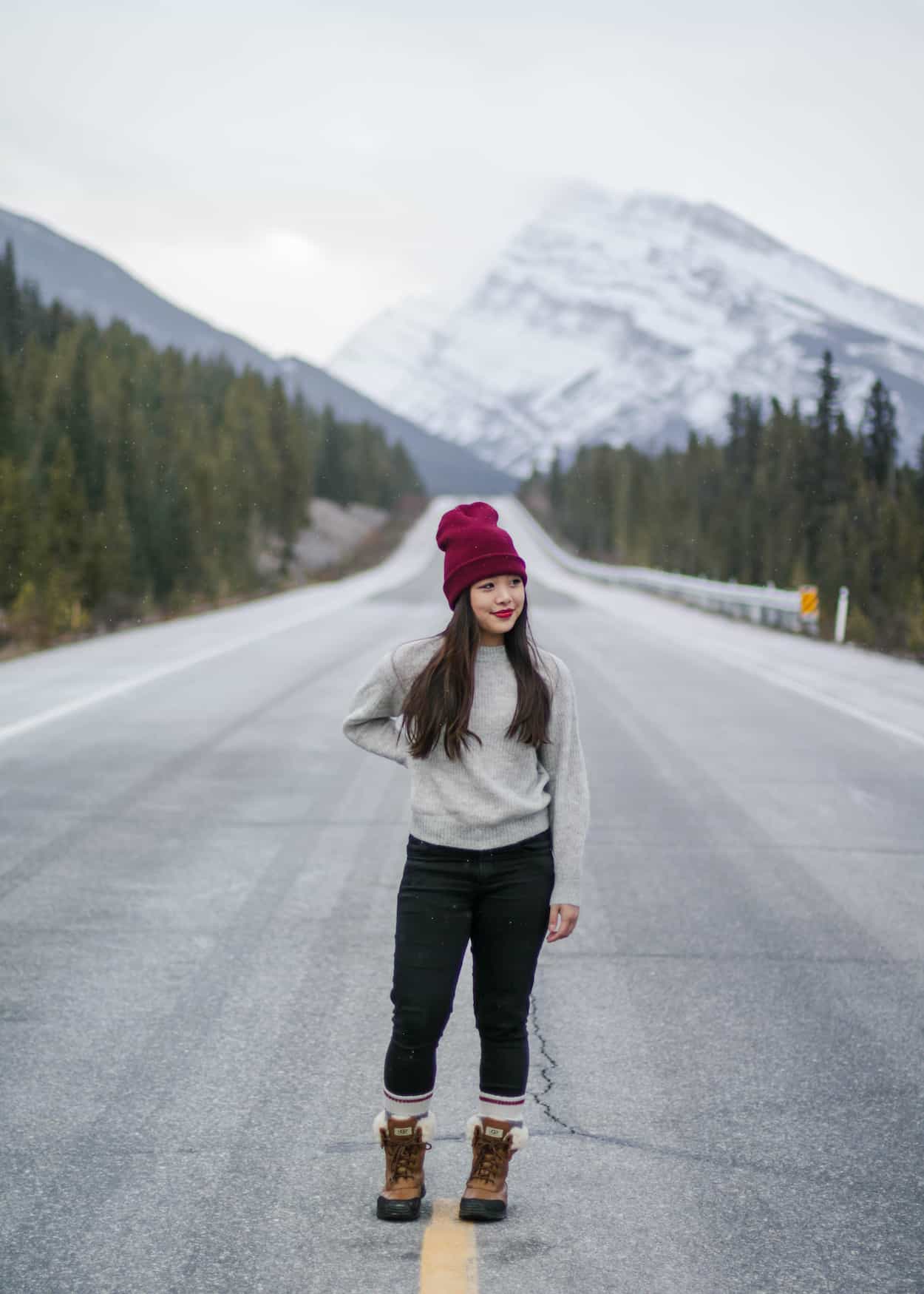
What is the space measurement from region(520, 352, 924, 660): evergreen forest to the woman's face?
71.0 feet

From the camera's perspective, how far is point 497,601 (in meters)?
3.58

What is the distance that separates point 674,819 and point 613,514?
11755cm

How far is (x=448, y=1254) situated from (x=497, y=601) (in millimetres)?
1545

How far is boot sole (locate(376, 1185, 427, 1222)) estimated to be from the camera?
3449 millimetres

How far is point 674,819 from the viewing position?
8.67 meters

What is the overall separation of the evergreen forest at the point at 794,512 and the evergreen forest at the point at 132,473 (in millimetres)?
17317

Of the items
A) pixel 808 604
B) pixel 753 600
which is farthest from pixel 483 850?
pixel 753 600

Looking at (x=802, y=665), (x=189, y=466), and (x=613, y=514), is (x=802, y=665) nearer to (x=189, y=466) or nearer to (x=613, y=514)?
(x=189, y=466)

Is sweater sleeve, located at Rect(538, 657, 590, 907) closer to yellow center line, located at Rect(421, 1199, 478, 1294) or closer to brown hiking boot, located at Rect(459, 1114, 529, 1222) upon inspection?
brown hiking boot, located at Rect(459, 1114, 529, 1222)

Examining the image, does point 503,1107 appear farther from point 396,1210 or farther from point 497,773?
point 497,773

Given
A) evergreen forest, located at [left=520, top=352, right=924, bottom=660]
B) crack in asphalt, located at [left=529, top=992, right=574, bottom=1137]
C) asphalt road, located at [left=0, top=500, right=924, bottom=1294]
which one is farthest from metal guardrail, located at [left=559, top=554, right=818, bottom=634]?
crack in asphalt, located at [left=529, top=992, right=574, bottom=1137]

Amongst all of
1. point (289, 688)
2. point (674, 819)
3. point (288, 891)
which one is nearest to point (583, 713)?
point (289, 688)

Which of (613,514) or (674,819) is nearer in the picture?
(674,819)

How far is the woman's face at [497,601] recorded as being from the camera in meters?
3.57
